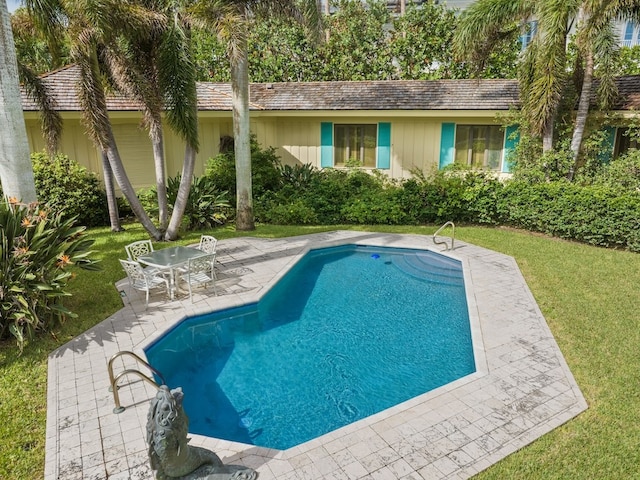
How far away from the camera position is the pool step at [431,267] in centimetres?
1172

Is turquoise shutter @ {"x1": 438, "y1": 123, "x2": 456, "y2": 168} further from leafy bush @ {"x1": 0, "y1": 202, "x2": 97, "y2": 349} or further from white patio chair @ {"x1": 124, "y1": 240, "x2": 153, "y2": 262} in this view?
leafy bush @ {"x1": 0, "y1": 202, "x2": 97, "y2": 349}

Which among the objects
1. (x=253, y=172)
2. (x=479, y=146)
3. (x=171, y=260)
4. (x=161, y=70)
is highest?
(x=161, y=70)

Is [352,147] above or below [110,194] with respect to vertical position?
above

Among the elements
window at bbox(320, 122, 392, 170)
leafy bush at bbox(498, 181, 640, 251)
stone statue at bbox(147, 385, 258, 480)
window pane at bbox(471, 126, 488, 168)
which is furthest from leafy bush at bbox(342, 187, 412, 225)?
stone statue at bbox(147, 385, 258, 480)

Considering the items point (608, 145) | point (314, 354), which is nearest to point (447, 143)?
point (608, 145)

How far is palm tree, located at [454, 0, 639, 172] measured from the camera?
42.5ft

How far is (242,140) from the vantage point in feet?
A: 47.2

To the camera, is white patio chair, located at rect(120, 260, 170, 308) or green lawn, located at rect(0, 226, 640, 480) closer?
green lawn, located at rect(0, 226, 640, 480)

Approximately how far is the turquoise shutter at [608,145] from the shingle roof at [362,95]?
2.77ft

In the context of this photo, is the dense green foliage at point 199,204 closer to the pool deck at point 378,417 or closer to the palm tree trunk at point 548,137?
the pool deck at point 378,417

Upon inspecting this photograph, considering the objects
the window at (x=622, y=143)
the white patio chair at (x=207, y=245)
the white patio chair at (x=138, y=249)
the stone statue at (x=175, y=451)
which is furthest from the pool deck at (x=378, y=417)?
the window at (x=622, y=143)

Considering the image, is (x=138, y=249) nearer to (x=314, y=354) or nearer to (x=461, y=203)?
(x=314, y=354)

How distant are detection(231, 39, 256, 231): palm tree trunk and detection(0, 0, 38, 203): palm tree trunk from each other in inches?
221

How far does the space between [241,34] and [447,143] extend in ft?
33.3
